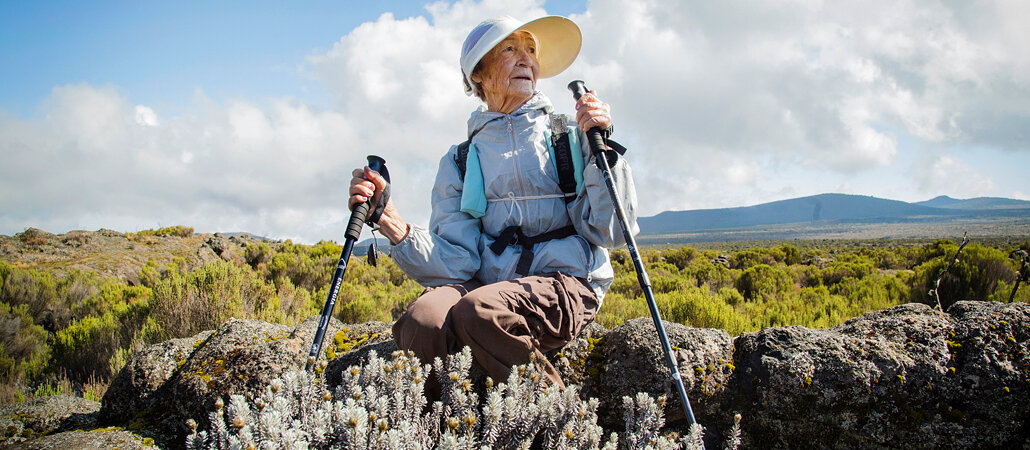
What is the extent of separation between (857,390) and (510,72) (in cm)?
267

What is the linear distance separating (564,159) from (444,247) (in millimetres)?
900

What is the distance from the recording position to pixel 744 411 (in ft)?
8.45

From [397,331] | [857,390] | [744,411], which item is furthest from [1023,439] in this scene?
[397,331]

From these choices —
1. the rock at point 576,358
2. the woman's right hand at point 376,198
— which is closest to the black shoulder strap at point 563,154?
the rock at point 576,358

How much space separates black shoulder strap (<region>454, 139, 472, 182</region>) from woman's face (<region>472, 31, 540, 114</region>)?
33 centimetres

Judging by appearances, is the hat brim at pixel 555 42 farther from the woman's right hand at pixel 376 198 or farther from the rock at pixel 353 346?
the rock at pixel 353 346

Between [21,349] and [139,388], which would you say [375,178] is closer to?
[139,388]

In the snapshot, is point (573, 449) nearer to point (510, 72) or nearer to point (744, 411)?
point (744, 411)

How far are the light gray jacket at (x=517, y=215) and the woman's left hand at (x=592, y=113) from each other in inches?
8.8

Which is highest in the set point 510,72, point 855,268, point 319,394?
point 510,72

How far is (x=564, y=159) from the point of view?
2965mm

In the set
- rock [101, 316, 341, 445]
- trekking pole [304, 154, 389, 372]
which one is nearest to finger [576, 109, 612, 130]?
trekking pole [304, 154, 389, 372]

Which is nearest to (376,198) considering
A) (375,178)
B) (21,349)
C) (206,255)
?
(375,178)

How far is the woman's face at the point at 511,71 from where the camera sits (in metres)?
3.20
